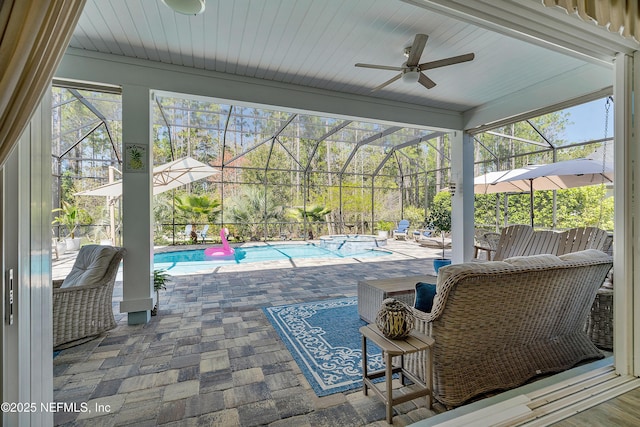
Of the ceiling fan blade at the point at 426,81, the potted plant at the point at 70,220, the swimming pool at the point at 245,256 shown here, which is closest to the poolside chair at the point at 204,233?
the swimming pool at the point at 245,256

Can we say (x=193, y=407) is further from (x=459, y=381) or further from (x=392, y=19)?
(x=392, y=19)

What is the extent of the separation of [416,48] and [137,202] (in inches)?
144

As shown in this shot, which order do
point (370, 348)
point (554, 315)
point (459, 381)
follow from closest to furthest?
point (459, 381) → point (554, 315) → point (370, 348)

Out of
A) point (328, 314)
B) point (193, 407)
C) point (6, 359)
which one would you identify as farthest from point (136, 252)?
point (6, 359)

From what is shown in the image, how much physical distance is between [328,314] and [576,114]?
9.03 meters

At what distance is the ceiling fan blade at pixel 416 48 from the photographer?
285 cm

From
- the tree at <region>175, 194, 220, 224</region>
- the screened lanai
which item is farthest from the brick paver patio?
the tree at <region>175, 194, 220, 224</region>

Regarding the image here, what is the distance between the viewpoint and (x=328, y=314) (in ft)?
11.8

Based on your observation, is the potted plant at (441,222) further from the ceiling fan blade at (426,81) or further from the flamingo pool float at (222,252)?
the flamingo pool float at (222,252)

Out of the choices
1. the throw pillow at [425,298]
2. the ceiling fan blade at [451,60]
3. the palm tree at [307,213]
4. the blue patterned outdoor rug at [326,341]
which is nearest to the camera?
the throw pillow at [425,298]

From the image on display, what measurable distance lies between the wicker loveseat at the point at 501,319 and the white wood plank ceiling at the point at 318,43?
1.55 m

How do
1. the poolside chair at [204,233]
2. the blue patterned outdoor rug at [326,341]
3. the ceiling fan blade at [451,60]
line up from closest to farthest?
the blue patterned outdoor rug at [326,341], the ceiling fan blade at [451,60], the poolside chair at [204,233]

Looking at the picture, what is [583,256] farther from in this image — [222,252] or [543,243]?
[222,252]

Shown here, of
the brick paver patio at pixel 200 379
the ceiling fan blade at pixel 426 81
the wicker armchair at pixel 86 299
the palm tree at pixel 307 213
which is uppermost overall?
the ceiling fan blade at pixel 426 81
